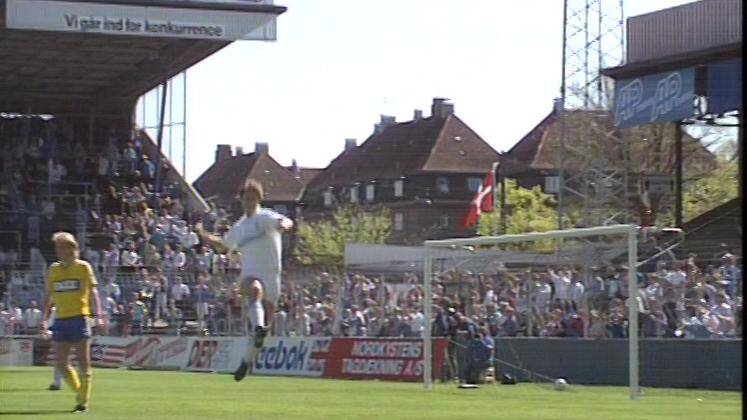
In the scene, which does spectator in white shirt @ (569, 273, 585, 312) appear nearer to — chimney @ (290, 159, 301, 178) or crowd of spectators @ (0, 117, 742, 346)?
crowd of spectators @ (0, 117, 742, 346)

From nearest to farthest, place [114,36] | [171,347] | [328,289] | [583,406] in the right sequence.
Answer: [583,406] → [328,289] → [171,347] → [114,36]

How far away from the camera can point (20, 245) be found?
4659cm

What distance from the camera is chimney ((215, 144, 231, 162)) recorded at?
330ft

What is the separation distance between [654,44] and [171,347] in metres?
18.0

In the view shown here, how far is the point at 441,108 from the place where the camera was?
106m

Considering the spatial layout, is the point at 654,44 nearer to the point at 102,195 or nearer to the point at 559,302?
the point at 102,195

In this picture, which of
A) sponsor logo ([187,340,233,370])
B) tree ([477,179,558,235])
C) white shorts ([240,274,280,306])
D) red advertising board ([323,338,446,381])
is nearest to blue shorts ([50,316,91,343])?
white shorts ([240,274,280,306])

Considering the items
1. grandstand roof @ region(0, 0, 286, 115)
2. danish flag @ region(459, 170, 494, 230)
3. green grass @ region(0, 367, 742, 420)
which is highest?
grandstand roof @ region(0, 0, 286, 115)

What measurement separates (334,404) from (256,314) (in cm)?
Result: 138

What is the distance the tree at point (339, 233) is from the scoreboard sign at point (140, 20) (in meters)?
46.6

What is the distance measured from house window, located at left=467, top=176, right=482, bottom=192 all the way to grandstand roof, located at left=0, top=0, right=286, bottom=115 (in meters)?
50.2

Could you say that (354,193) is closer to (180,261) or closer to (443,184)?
(443,184)

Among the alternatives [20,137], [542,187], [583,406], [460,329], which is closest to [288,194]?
[542,187]

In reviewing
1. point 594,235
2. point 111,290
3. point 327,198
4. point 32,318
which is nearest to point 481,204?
point 111,290
